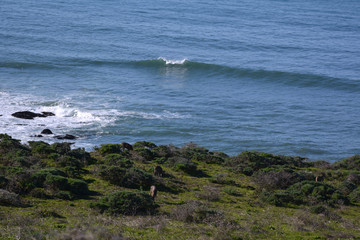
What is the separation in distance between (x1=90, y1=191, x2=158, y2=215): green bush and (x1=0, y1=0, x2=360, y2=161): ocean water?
44.6 ft

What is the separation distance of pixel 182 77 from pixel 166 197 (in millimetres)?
32805

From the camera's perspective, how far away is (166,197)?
45.0 feet

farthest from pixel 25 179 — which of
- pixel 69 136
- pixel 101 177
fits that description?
pixel 69 136

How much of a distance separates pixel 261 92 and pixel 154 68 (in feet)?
44.4

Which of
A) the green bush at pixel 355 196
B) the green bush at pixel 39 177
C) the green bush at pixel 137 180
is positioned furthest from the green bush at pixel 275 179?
the green bush at pixel 39 177

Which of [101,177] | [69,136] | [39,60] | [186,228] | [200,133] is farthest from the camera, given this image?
[39,60]

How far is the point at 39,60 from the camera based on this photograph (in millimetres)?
45281

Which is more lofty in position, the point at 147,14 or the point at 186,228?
the point at 147,14

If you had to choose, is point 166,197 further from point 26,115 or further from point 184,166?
point 26,115

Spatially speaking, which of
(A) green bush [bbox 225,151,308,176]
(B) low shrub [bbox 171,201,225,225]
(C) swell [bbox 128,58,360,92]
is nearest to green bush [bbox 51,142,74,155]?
(A) green bush [bbox 225,151,308,176]

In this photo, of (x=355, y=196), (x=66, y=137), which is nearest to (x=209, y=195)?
(x=355, y=196)

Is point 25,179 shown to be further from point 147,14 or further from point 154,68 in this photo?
point 147,14

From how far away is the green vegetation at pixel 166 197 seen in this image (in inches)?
390

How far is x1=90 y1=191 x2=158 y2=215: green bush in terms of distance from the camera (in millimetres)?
11273
